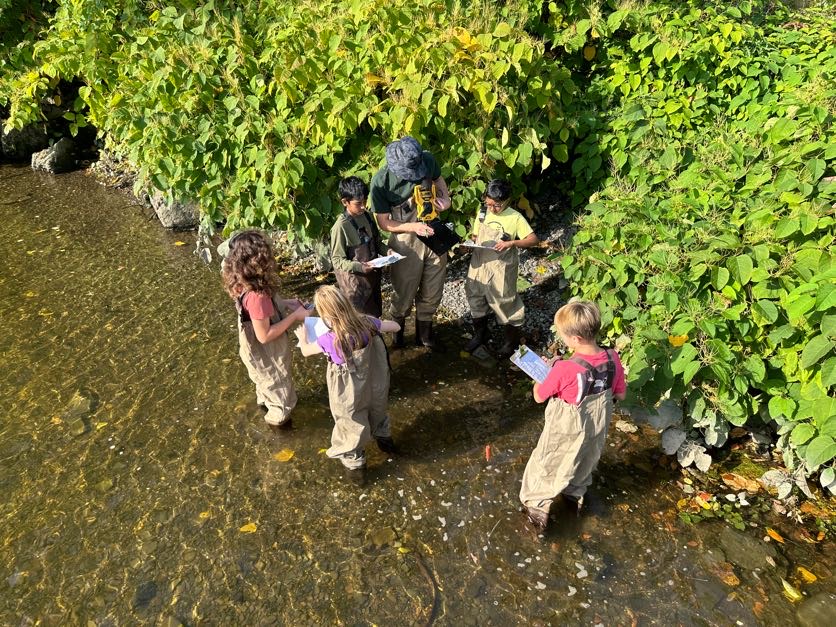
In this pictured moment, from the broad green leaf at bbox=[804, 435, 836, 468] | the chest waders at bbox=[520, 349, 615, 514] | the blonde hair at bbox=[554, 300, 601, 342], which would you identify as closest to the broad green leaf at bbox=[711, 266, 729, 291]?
the broad green leaf at bbox=[804, 435, 836, 468]

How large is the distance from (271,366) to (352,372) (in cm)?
93

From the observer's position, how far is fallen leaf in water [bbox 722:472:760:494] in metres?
3.89

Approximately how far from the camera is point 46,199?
9.27 metres

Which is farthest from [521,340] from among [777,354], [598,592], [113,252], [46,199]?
[46,199]

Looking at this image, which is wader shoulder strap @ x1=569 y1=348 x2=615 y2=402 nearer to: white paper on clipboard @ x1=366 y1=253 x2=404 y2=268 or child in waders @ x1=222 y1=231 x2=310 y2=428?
white paper on clipboard @ x1=366 y1=253 x2=404 y2=268

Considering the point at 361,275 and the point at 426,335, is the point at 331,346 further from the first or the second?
the point at 426,335

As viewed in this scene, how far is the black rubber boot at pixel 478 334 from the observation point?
5.23 meters

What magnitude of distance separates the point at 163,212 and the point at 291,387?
5.05 m

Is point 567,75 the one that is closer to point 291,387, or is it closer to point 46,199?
point 291,387

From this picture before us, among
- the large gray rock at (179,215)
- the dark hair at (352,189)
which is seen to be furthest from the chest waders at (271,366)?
the large gray rock at (179,215)

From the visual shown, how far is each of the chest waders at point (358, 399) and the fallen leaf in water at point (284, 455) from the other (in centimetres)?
38

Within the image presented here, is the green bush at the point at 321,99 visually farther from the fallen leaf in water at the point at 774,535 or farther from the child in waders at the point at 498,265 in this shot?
the fallen leaf in water at the point at 774,535

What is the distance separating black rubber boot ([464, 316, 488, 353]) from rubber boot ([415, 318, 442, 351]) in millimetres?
309

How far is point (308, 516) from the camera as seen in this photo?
3809 mm
